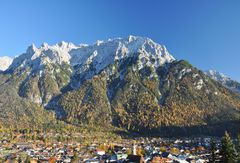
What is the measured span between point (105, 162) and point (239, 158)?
88.0 metres

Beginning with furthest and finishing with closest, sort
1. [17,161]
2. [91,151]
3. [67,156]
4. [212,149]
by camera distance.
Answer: [91,151], [67,156], [17,161], [212,149]

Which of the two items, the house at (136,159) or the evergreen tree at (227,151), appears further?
the house at (136,159)

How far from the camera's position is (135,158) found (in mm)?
120312

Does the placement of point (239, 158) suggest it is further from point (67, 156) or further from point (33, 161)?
point (67, 156)

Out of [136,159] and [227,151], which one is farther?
[136,159]

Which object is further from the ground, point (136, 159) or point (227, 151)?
point (136, 159)

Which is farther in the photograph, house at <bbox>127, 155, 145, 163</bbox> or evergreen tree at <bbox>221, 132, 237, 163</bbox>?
house at <bbox>127, 155, 145, 163</bbox>

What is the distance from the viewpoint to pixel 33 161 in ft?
498

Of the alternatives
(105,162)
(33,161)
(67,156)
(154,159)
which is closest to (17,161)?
(33,161)

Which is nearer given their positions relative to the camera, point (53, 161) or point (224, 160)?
point (224, 160)

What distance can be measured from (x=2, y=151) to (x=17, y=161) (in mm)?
47500

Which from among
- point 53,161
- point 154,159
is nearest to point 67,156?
point 53,161

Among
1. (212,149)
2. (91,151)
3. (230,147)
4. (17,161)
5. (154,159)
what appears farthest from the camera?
(91,151)

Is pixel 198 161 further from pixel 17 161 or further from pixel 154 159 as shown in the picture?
pixel 17 161
